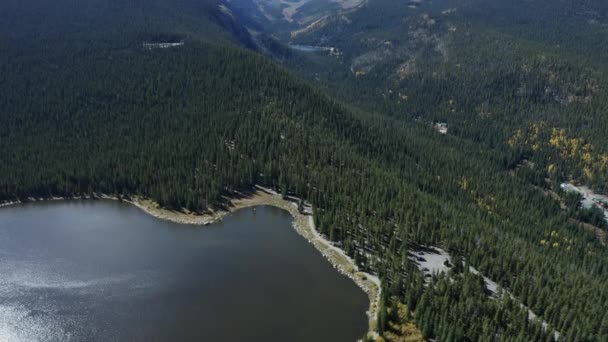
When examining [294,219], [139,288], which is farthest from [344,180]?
[139,288]

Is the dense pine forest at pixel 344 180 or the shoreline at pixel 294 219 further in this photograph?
the shoreline at pixel 294 219

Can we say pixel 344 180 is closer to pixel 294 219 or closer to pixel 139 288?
pixel 294 219

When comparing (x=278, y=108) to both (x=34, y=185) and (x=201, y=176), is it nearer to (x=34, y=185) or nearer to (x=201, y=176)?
(x=201, y=176)

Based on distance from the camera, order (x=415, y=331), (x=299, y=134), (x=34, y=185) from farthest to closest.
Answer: (x=299, y=134) < (x=34, y=185) < (x=415, y=331)

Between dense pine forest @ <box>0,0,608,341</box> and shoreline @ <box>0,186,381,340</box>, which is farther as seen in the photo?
shoreline @ <box>0,186,381,340</box>

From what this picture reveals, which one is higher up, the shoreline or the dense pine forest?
the dense pine forest

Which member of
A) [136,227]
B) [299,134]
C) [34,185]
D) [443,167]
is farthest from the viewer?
[443,167]

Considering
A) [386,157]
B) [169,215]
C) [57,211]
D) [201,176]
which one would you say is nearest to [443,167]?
[386,157]

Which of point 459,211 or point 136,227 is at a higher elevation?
point 459,211
